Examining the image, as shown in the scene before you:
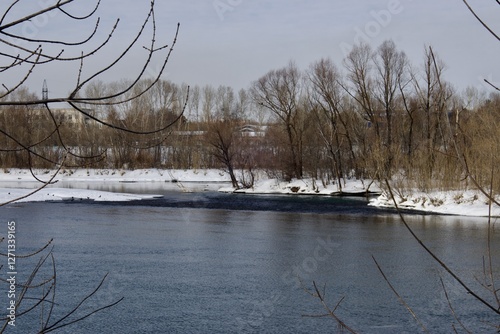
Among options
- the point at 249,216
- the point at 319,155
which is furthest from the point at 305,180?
the point at 249,216

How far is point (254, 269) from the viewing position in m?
11.4

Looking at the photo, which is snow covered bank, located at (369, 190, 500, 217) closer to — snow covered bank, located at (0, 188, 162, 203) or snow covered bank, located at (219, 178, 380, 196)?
snow covered bank, located at (219, 178, 380, 196)

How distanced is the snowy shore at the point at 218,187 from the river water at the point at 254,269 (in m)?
2.38

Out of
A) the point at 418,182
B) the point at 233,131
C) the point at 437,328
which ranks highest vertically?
the point at 233,131

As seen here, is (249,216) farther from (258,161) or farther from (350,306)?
(258,161)

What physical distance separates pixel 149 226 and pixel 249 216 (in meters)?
4.40

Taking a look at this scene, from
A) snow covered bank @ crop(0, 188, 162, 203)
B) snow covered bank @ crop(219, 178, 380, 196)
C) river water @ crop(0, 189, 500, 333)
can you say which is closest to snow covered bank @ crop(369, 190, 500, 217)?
river water @ crop(0, 189, 500, 333)

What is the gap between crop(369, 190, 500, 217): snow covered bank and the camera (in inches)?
853

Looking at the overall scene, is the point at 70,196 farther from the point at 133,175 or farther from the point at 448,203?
the point at 133,175

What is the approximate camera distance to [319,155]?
35.3m

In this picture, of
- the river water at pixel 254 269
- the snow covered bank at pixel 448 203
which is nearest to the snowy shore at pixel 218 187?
the snow covered bank at pixel 448 203

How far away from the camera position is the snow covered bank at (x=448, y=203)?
21.7 m

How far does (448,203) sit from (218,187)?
16836mm

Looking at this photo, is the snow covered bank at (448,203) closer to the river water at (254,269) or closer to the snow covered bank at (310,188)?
the river water at (254,269)
